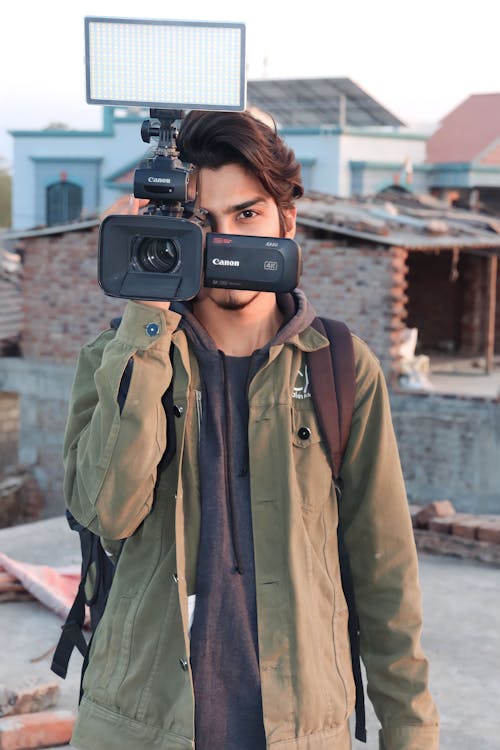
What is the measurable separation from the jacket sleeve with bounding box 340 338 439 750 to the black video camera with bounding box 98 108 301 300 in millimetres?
271

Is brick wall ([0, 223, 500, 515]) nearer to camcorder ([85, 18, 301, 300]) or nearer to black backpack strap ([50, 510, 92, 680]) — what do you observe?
black backpack strap ([50, 510, 92, 680])

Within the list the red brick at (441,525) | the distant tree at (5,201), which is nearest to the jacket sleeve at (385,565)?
the red brick at (441,525)

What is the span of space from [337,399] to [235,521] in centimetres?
30

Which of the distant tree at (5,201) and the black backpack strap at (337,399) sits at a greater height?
the distant tree at (5,201)

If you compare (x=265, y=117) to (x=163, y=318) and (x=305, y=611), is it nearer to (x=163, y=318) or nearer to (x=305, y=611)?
(x=163, y=318)

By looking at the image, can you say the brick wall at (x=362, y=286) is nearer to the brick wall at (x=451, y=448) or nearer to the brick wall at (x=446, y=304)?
the brick wall at (x=451, y=448)

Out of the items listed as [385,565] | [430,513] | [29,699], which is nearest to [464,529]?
[430,513]

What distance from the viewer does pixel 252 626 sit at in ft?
6.15

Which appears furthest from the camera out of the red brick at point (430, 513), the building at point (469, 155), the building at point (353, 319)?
the building at point (469, 155)

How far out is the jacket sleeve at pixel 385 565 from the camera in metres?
2.01

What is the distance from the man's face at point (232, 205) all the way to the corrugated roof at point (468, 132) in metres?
23.6

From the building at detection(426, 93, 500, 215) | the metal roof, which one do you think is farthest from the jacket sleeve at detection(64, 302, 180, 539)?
the metal roof

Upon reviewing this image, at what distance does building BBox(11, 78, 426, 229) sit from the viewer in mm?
24328

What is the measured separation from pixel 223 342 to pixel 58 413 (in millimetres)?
11304
